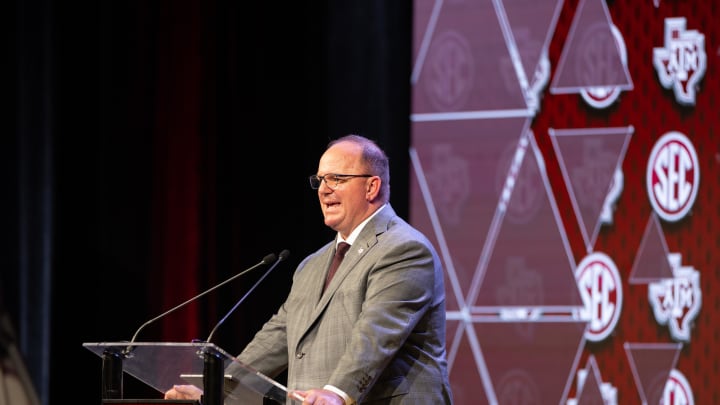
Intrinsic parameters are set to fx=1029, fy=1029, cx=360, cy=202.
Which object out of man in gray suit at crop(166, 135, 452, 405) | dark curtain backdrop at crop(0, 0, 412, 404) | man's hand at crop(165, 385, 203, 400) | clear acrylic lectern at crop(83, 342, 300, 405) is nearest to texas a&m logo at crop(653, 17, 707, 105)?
dark curtain backdrop at crop(0, 0, 412, 404)

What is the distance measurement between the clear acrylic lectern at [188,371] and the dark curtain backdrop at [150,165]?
2.02m

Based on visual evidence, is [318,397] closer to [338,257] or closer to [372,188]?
[338,257]

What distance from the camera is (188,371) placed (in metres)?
2.96

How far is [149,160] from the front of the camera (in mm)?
5383

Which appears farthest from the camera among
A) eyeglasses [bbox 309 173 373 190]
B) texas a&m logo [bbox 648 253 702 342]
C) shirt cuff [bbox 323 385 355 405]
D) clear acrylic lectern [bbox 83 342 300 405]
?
texas a&m logo [bbox 648 253 702 342]

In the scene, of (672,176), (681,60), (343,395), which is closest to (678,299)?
(672,176)

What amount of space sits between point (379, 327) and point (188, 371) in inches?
22.2

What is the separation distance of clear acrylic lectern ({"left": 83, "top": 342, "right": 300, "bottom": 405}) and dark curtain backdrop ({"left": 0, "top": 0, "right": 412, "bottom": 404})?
202cm

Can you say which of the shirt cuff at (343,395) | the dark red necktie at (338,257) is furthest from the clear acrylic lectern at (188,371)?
the dark red necktie at (338,257)

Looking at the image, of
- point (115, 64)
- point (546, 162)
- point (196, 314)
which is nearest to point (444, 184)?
point (546, 162)

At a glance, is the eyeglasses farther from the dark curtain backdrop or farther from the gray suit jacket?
the dark curtain backdrop

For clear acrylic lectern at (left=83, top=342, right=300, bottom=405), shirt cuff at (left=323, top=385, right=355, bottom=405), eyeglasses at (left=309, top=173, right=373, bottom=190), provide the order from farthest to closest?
eyeglasses at (left=309, top=173, right=373, bottom=190), shirt cuff at (left=323, top=385, right=355, bottom=405), clear acrylic lectern at (left=83, top=342, right=300, bottom=405)

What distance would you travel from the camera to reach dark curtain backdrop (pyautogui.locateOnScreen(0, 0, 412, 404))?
16.8ft

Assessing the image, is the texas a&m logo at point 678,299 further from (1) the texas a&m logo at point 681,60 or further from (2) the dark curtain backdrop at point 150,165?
(2) the dark curtain backdrop at point 150,165
